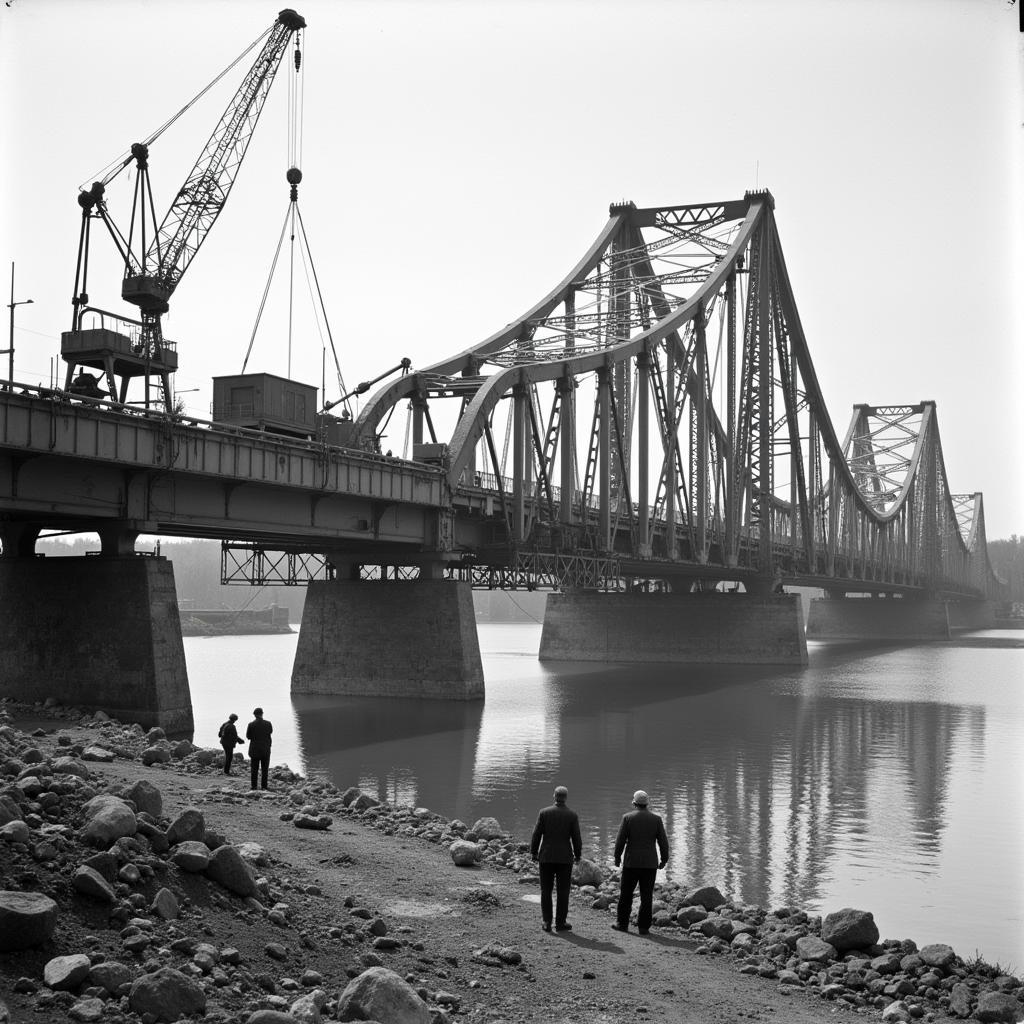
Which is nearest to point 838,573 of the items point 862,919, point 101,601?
point 101,601

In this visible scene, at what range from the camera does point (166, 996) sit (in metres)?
10.0

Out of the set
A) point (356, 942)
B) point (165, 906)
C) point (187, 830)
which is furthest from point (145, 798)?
point (356, 942)

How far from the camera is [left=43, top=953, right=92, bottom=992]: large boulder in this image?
10047mm

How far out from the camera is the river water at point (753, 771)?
21094 millimetres

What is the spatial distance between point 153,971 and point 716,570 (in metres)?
76.7

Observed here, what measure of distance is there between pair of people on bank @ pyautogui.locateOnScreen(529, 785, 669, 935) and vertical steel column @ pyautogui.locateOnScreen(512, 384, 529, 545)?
39622 mm

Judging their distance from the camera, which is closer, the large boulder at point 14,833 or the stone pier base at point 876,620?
the large boulder at point 14,833

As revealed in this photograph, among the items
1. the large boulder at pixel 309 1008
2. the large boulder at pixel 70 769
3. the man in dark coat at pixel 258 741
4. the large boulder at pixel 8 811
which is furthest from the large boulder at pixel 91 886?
the man in dark coat at pixel 258 741

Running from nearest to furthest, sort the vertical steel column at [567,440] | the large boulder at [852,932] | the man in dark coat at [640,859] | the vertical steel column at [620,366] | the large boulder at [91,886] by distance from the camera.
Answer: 1. the large boulder at [91,886]
2. the man in dark coat at [640,859]
3. the large boulder at [852,932]
4. the vertical steel column at [567,440]
5. the vertical steel column at [620,366]

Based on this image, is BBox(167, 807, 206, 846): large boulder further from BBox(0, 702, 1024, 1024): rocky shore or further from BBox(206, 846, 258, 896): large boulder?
BBox(206, 846, 258, 896): large boulder

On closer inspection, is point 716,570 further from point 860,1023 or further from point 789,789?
point 860,1023

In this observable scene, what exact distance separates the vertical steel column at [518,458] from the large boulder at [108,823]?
136 ft

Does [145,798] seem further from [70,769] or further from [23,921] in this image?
[23,921]

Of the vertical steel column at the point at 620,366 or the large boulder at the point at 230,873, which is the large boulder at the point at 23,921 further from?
the vertical steel column at the point at 620,366
